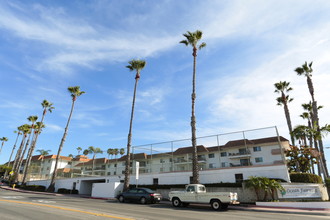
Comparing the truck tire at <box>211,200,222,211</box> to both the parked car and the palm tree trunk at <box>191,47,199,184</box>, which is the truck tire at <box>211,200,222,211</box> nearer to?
the palm tree trunk at <box>191,47,199,184</box>

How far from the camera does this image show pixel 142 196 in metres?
18.9

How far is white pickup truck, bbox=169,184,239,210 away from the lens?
45.3ft

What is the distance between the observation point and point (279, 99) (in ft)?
121

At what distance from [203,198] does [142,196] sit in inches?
263

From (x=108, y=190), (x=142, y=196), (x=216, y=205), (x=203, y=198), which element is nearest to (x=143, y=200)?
(x=142, y=196)

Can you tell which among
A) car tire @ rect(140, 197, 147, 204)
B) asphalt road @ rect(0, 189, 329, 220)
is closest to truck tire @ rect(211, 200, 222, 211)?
asphalt road @ rect(0, 189, 329, 220)

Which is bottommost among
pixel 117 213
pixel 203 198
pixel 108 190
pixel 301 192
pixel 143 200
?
pixel 117 213

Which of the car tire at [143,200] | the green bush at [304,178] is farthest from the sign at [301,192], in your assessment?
the car tire at [143,200]

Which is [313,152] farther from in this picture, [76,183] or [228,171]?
[76,183]

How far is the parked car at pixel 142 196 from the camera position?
1842 centimetres

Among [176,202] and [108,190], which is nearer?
[176,202]

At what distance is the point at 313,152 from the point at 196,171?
1679 cm

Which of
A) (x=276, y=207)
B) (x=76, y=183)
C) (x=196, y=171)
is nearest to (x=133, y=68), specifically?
(x=196, y=171)

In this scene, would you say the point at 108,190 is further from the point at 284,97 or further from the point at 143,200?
the point at 284,97
